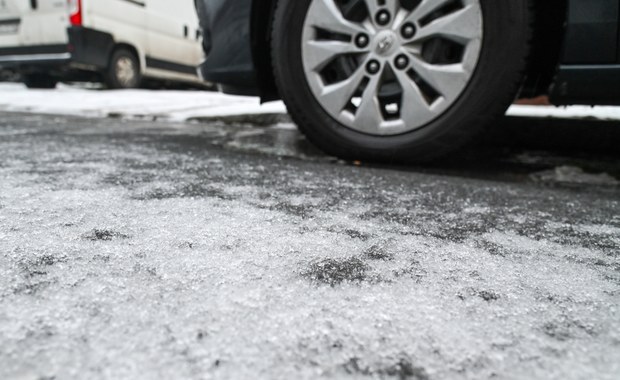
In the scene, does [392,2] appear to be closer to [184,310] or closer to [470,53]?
[470,53]

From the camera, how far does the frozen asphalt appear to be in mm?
422

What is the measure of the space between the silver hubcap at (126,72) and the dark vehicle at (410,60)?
15.3ft

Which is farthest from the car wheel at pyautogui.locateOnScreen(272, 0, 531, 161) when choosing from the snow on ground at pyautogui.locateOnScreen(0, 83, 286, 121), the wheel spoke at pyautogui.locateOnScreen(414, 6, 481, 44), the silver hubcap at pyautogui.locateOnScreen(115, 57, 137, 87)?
the silver hubcap at pyautogui.locateOnScreen(115, 57, 137, 87)

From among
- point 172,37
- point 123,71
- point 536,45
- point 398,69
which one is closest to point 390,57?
point 398,69

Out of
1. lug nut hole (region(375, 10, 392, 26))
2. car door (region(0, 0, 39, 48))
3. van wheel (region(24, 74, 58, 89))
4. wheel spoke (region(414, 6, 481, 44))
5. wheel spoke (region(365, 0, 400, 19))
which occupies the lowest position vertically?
wheel spoke (region(414, 6, 481, 44))

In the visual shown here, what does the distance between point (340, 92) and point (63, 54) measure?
4.61 m

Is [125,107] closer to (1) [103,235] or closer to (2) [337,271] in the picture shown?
(1) [103,235]

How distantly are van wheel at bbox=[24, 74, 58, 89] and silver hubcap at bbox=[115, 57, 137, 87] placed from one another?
3.73ft

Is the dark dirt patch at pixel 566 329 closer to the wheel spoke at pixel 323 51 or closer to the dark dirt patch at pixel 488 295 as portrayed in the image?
the dark dirt patch at pixel 488 295

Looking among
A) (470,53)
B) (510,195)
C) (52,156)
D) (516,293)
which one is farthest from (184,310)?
(52,156)

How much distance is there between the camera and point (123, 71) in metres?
5.78

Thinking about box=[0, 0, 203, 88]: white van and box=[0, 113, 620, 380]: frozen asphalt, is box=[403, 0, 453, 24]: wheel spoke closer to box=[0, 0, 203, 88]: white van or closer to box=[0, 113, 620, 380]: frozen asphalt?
box=[0, 113, 620, 380]: frozen asphalt

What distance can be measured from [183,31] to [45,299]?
7262mm

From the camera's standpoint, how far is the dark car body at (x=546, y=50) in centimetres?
123
